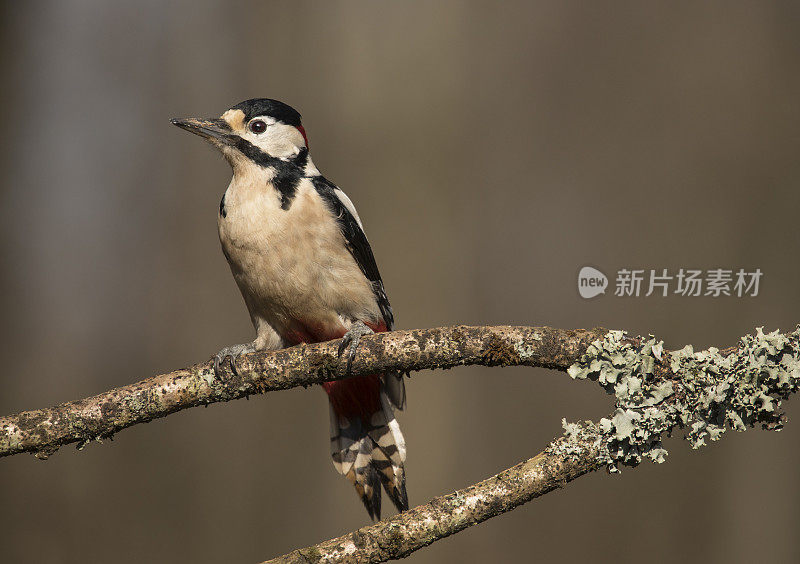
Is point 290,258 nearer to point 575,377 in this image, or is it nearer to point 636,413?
point 575,377

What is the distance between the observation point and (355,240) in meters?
2.99

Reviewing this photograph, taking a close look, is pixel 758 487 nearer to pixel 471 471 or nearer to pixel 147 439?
pixel 471 471

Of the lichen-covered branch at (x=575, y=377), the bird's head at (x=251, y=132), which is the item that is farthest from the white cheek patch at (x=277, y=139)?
the lichen-covered branch at (x=575, y=377)

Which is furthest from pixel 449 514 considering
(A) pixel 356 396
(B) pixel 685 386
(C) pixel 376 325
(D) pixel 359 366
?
(A) pixel 356 396

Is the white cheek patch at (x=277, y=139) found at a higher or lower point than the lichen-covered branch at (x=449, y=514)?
higher

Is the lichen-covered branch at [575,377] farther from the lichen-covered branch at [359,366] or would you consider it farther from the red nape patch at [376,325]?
the red nape patch at [376,325]

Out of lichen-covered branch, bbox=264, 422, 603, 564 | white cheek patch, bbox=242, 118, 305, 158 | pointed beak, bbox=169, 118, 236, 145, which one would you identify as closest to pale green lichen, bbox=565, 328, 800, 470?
lichen-covered branch, bbox=264, 422, 603, 564

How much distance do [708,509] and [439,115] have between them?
3.47 metres

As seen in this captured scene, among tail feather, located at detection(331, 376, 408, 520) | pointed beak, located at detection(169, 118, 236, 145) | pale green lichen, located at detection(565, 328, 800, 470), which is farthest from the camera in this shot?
tail feather, located at detection(331, 376, 408, 520)

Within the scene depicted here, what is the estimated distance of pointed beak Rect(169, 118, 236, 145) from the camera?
9.56ft

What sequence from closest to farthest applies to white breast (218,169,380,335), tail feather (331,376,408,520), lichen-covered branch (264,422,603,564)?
1. lichen-covered branch (264,422,603,564)
2. white breast (218,169,380,335)
3. tail feather (331,376,408,520)

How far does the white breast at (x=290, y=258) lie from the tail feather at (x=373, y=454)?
1.80 feet

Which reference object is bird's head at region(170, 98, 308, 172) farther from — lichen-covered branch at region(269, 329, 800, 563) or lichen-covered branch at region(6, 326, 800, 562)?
lichen-covered branch at region(269, 329, 800, 563)

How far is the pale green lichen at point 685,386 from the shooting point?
1.82 metres
